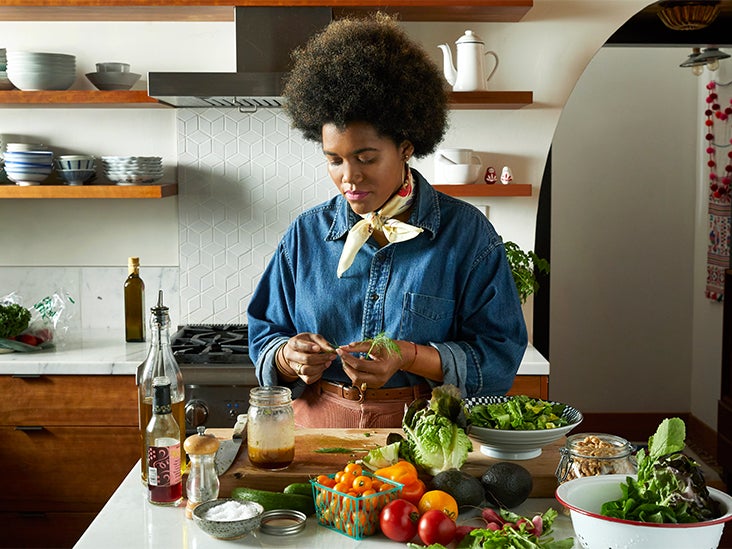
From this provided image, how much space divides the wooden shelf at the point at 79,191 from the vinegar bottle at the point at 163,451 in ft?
6.83

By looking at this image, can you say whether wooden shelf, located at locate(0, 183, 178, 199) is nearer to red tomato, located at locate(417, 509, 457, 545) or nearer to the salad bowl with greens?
red tomato, located at locate(417, 509, 457, 545)

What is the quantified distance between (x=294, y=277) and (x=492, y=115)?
1.90m

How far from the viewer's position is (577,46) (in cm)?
384

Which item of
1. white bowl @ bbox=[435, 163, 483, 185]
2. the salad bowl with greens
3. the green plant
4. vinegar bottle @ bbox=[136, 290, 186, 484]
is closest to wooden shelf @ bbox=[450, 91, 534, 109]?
white bowl @ bbox=[435, 163, 483, 185]

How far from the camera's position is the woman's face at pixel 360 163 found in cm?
206

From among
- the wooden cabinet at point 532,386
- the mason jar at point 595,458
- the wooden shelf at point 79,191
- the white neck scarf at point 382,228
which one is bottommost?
the wooden cabinet at point 532,386

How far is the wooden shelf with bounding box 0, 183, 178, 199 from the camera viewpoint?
145 inches

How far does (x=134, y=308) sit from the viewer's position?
388 cm

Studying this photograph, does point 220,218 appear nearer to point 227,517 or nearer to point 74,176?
point 74,176

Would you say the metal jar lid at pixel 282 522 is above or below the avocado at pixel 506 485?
below

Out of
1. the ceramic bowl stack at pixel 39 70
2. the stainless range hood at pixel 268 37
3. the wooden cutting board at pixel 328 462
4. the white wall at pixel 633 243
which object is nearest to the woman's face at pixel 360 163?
the wooden cutting board at pixel 328 462

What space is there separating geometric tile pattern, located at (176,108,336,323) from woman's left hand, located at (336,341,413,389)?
6.91ft

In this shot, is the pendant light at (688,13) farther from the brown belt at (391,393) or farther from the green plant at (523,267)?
the brown belt at (391,393)

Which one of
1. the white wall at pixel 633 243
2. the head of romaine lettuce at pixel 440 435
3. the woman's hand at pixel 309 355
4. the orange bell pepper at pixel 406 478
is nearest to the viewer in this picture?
the orange bell pepper at pixel 406 478
